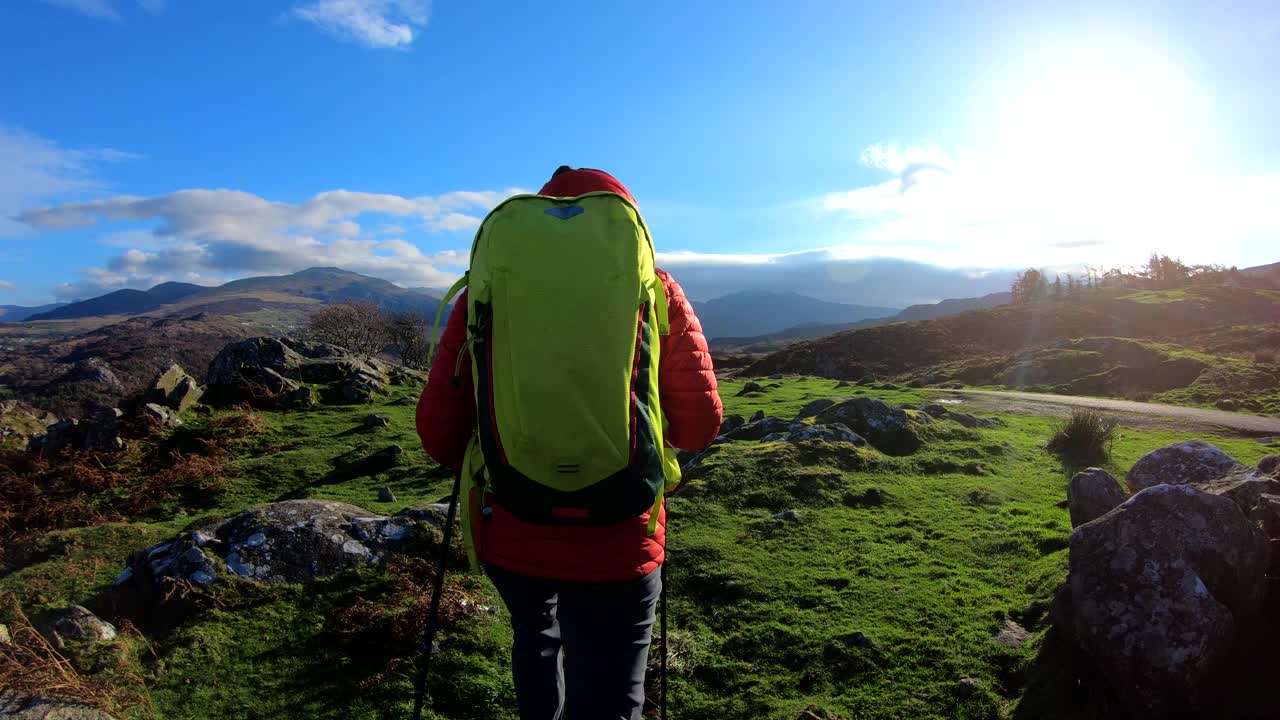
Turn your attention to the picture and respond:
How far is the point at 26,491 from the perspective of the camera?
10328mm

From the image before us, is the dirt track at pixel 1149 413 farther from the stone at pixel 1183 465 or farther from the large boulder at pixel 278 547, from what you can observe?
the large boulder at pixel 278 547

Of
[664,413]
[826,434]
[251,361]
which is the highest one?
[664,413]

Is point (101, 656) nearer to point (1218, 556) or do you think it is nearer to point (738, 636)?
point (738, 636)

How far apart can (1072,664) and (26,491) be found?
46.4ft

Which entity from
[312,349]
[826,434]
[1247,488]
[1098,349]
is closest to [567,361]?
[1247,488]

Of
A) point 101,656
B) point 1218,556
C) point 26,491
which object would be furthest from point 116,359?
point 1218,556

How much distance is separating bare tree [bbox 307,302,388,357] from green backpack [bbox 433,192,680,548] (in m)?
56.2

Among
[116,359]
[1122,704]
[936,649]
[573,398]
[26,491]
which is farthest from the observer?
[116,359]

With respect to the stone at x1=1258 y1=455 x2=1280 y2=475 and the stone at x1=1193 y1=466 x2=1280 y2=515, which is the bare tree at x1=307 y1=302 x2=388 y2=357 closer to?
the stone at x1=1258 y1=455 x2=1280 y2=475

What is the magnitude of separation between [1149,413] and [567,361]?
27262 mm

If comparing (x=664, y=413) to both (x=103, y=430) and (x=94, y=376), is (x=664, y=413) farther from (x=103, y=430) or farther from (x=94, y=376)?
(x=94, y=376)

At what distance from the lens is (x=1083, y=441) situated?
1390 cm

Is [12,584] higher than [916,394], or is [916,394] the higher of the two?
[12,584]

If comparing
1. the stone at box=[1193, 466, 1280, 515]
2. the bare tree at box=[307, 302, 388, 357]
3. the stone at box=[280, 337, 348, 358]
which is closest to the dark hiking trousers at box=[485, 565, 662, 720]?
the stone at box=[1193, 466, 1280, 515]
